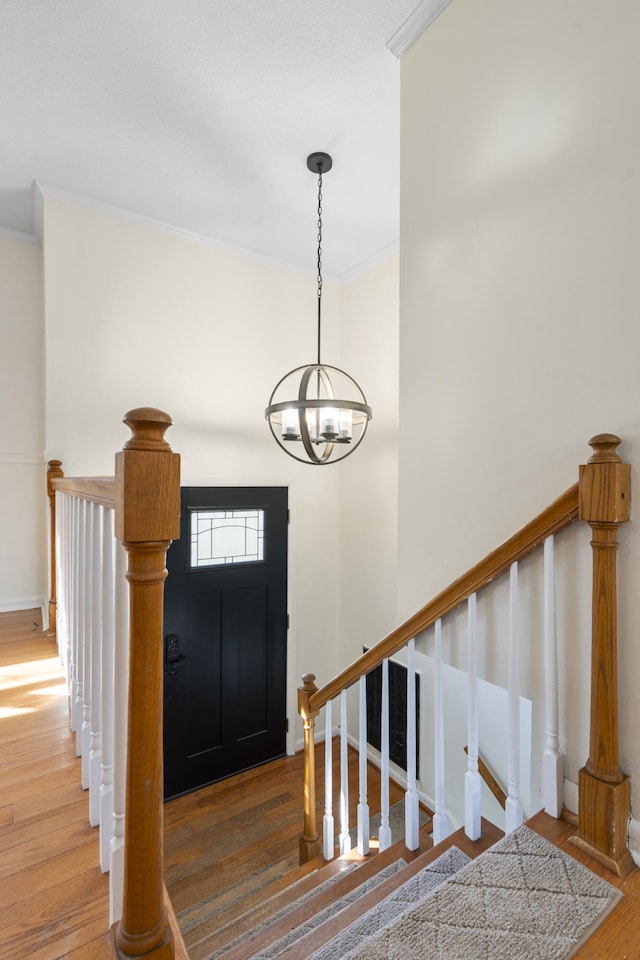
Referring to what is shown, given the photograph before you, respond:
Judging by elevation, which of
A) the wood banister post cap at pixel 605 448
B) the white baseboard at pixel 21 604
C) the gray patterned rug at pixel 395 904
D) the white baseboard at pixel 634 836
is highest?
the wood banister post cap at pixel 605 448

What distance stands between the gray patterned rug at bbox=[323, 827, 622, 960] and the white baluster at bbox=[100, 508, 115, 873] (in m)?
0.54

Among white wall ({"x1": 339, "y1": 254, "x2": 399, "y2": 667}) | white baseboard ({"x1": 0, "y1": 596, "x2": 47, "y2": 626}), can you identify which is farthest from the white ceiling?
white baseboard ({"x1": 0, "y1": 596, "x2": 47, "y2": 626})

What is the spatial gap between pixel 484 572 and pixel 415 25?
2154mm

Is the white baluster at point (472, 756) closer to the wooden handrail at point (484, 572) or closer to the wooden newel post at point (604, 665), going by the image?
the wooden handrail at point (484, 572)

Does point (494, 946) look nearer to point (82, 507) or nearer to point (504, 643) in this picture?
point (504, 643)

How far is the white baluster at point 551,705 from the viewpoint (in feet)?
4.18

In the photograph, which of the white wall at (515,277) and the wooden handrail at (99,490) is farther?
the white wall at (515,277)

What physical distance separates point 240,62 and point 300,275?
1.99 m

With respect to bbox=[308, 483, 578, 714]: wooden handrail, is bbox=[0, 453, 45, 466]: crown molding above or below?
above

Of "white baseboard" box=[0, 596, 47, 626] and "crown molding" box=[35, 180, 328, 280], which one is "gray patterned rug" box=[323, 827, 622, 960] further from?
"crown molding" box=[35, 180, 328, 280]

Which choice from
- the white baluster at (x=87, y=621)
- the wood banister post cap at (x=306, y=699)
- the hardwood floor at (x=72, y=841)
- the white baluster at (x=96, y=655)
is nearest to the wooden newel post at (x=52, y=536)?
the hardwood floor at (x=72, y=841)

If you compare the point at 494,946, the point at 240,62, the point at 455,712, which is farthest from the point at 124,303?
the point at 494,946

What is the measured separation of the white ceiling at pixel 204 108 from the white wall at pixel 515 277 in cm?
44

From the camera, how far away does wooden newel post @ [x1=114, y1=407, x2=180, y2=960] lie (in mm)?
745
